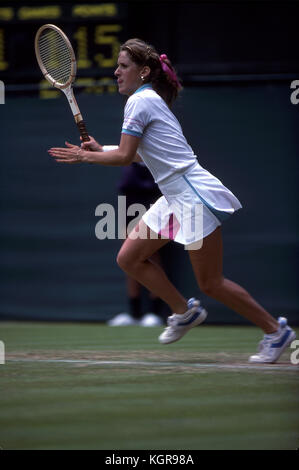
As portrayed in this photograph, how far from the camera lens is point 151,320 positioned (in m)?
9.32

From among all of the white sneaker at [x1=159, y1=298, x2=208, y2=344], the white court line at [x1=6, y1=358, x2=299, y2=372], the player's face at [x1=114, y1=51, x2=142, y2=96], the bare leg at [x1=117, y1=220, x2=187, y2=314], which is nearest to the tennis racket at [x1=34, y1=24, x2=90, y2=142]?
the player's face at [x1=114, y1=51, x2=142, y2=96]

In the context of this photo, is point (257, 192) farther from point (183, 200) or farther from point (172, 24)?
point (183, 200)

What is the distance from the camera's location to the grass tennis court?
370 cm

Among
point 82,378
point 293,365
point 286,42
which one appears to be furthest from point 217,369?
point 286,42

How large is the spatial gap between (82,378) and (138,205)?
4220 millimetres

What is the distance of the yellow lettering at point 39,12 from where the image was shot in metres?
9.51

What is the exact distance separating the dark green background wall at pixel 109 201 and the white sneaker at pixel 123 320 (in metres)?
0.07

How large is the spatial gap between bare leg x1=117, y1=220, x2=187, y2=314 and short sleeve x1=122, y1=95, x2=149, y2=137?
2.13ft

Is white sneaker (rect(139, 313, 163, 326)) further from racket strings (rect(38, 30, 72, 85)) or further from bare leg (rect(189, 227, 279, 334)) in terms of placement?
bare leg (rect(189, 227, 279, 334))

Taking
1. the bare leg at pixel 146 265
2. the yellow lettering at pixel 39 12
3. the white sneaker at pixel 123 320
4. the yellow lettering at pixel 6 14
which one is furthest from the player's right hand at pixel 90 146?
the yellow lettering at pixel 6 14

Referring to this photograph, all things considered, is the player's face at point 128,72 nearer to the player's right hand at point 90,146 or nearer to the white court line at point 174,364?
the player's right hand at point 90,146

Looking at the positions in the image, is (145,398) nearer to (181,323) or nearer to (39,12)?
(181,323)

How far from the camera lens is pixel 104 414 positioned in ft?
13.6

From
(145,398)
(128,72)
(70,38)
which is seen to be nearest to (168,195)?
(128,72)
